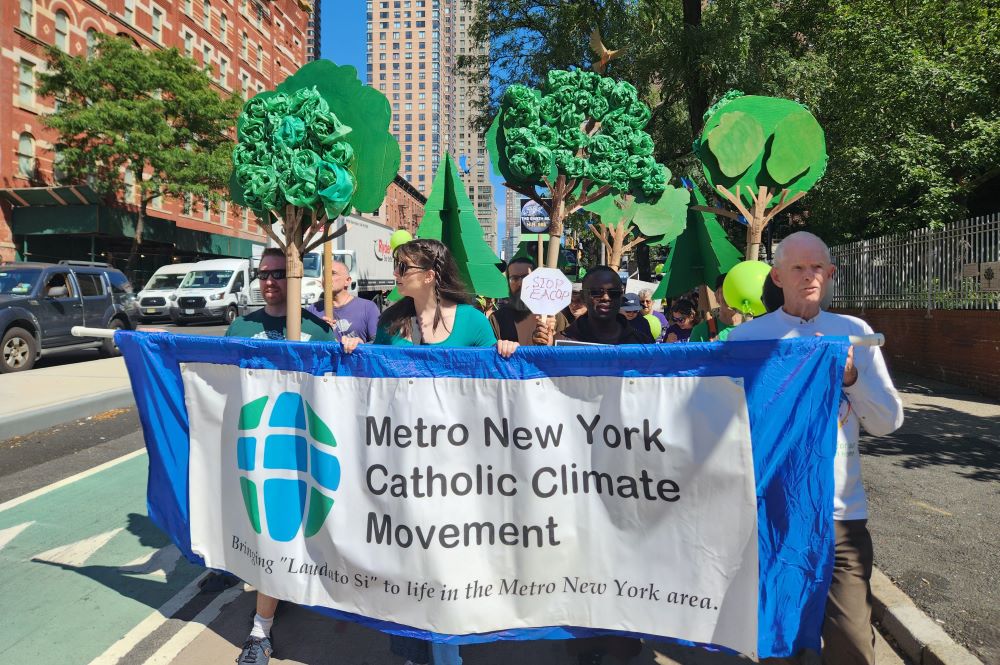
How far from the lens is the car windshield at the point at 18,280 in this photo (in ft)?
38.4

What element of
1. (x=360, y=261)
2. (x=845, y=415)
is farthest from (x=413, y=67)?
(x=845, y=415)

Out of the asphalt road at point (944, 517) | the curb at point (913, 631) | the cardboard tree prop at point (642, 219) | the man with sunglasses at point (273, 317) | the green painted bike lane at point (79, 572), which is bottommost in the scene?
the green painted bike lane at point (79, 572)

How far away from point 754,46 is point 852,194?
170 inches

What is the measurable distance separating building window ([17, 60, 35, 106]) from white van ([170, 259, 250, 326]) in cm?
1128

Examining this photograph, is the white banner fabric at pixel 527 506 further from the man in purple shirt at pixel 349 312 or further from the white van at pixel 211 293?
the white van at pixel 211 293

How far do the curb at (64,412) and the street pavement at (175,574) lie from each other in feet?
3.87

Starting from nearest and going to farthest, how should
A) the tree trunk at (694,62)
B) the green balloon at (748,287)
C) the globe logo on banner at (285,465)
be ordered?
the globe logo on banner at (285,465) < the green balloon at (748,287) < the tree trunk at (694,62)

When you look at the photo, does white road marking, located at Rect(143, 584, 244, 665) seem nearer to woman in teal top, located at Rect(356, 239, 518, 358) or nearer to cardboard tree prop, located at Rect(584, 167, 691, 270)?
woman in teal top, located at Rect(356, 239, 518, 358)

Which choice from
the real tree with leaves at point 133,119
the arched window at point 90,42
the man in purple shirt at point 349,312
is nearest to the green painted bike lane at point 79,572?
the man in purple shirt at point 349,312

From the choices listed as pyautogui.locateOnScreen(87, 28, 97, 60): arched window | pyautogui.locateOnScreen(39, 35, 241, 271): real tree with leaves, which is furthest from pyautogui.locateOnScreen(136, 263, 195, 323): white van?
pyautogui.locateOnScreen(87, 28, 97, 60): arched window

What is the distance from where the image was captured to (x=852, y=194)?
15328 millimetres

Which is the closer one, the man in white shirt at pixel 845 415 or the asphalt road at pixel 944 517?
the man in white shirt at pixel 845 415

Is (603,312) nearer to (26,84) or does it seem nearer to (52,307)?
(52,307)

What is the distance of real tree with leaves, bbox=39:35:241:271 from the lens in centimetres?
2736
